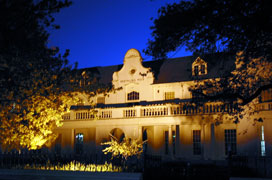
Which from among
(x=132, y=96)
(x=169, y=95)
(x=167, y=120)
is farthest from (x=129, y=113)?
(x=169, y=95)

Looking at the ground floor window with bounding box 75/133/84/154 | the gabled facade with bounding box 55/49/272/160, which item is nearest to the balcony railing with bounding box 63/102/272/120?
the gabled facade with bounding box 55/49/272/160

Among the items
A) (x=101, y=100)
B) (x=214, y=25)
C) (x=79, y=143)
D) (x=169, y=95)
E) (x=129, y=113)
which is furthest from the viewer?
(x=79, y=143)

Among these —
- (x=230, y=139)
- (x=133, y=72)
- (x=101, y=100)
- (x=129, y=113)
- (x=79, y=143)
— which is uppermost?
(x=133, y=72)

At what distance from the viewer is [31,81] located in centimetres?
2183

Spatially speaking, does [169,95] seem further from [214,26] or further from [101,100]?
[214,26]

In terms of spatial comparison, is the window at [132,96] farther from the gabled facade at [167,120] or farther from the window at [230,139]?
the window at [230,139]

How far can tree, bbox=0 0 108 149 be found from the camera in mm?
16969

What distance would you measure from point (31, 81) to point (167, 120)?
11.8 metres

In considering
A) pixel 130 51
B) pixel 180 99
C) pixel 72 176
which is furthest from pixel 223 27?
pixel 130 51

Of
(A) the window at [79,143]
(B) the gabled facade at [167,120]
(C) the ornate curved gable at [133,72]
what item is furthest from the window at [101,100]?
(A) the window at [79,143]

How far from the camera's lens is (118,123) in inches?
1152

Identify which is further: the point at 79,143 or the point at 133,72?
the point at 79,143

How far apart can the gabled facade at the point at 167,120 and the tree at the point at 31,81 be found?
541 centimetres

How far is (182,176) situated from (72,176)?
5909mm
